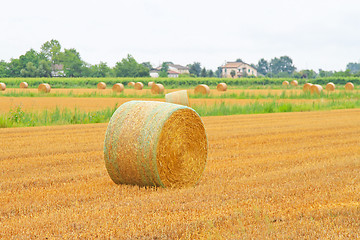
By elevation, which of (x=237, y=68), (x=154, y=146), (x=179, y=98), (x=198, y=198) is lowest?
(x=198, y=198)

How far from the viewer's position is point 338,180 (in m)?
7.41

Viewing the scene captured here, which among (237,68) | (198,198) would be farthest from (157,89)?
(237,68)

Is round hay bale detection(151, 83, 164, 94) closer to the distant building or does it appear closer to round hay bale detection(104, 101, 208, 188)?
round hay bale detection(104, 101, 208, 188)

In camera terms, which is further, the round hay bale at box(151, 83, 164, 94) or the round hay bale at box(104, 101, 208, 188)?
the round hay bale at box(151, 83, 164, 94)

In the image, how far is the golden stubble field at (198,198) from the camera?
16.6ft

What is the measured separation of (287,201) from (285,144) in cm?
588

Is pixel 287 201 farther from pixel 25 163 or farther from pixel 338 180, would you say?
pixel 25 163

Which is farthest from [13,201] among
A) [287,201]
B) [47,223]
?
[287,201]

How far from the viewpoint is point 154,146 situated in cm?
668

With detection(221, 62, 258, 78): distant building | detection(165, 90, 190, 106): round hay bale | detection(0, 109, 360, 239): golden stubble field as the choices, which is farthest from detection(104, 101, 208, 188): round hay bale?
detection(221, 62, 258, 78): distant building

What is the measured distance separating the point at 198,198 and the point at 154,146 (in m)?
0.96

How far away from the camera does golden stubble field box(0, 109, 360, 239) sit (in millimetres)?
5066

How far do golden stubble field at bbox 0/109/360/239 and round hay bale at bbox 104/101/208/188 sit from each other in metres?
0.21

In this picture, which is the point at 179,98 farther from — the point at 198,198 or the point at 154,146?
the point at 198,198
